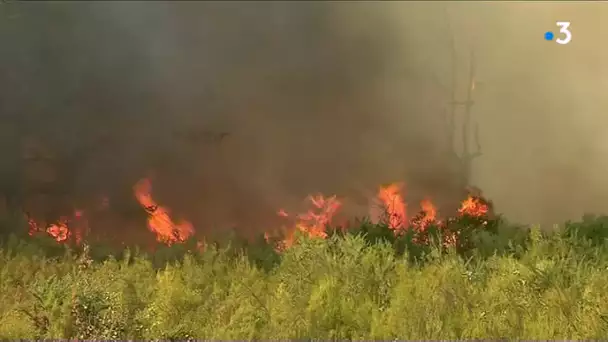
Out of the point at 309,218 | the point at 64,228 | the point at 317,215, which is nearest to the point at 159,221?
the point at 64,228

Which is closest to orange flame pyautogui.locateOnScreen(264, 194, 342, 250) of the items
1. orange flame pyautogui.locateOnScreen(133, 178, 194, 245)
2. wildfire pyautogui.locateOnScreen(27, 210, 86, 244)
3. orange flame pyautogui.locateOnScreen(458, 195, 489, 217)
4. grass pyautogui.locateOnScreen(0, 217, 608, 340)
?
orange flame pyautogui.locateOnScreen(133, 178, 194, 245)

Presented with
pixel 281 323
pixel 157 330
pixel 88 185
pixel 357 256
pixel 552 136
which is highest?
pixel 552 136

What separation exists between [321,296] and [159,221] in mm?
6074

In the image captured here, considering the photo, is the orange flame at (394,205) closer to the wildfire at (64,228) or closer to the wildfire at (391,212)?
the wildfire at (391,212)

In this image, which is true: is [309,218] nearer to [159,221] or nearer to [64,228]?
[159,221]

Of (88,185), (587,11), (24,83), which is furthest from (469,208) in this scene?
(24,83)

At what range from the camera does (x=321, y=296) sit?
5863mm

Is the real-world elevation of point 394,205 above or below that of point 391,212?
above

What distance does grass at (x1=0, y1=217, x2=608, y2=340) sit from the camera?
527cm

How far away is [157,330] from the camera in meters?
5.31

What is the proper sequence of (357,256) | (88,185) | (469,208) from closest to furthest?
1. (357,256)
2. (469,208)
3. (88,185)

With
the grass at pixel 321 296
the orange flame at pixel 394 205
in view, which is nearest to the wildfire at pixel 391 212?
the orange flame at pixel 394 205

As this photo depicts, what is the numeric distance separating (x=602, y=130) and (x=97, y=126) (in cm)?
958

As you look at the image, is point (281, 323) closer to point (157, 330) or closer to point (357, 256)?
point (157, 330)
